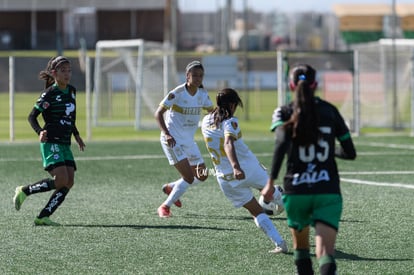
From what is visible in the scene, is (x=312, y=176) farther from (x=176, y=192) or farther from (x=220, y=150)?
(x=176, y=192)

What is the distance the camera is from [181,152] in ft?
41.4

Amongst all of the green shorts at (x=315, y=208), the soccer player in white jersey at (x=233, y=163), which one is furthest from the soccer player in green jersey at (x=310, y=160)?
the soccer player in white jersey at (x=233, y=163)

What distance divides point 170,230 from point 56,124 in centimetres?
180

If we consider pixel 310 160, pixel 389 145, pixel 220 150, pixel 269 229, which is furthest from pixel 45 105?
pixel 389 145

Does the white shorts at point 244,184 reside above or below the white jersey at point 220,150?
below

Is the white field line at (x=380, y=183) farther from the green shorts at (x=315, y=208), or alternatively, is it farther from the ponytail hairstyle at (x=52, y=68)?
the green shorts at (x=315, y=208)

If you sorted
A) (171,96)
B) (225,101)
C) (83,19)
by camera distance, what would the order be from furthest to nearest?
(83,19) < (171,96) < (225,101)

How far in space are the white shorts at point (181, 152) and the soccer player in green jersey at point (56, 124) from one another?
1.32m

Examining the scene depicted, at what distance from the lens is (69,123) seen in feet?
38.8

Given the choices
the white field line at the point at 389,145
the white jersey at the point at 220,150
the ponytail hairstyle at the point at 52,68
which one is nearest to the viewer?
the white jersey at the point at 220,150

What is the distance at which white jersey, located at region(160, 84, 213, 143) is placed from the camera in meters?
12.4

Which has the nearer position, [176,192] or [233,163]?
[233,163]

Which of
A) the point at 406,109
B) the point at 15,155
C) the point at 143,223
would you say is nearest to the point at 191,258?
the point at 143,223

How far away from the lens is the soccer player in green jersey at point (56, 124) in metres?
11.6
